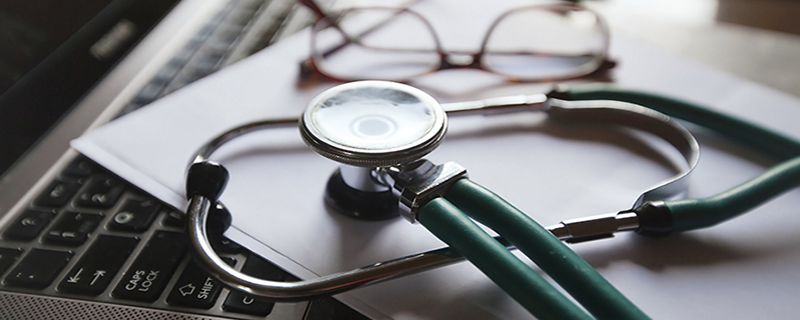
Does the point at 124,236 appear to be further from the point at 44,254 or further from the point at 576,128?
the point at 576,128

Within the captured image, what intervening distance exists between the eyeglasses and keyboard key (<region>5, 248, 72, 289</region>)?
302 mm

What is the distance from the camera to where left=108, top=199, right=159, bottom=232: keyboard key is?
13.9 inches

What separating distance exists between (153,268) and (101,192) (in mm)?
96

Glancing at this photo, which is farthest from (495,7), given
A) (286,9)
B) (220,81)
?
(220,81)

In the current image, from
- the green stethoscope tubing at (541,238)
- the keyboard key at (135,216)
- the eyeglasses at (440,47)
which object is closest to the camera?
the green stethoscope tubing at (541,238)

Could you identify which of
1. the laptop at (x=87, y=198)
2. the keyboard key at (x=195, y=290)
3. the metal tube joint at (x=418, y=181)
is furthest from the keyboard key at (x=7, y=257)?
the metal tube joint at (x=418, y=181)

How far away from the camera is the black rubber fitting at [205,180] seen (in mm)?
342

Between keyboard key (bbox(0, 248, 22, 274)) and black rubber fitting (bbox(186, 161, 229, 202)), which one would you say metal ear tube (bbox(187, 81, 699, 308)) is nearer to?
black rubber fitting (bbox(186, 161, 229, 202))

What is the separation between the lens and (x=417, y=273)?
31 centimetres

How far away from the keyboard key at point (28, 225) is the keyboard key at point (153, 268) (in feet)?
0.26

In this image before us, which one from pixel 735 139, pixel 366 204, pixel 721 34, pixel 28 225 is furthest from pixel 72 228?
pixel 721 34

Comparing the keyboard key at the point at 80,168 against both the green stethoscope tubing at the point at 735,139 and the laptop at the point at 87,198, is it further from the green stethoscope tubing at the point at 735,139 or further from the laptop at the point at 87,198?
the green stethoscope tubing at the point at 735,139

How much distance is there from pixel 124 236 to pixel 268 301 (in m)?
0.13

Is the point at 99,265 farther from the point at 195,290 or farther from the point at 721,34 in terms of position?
the point at 721,34
